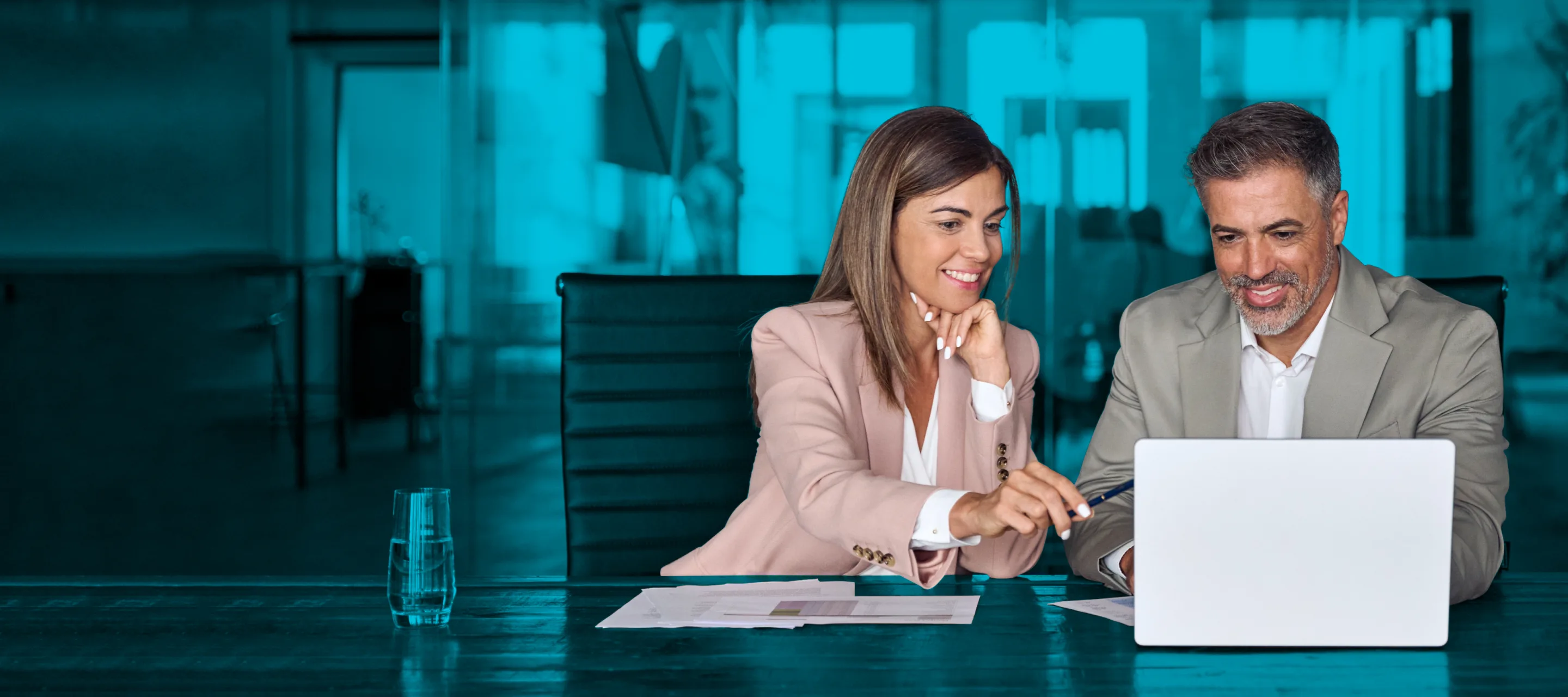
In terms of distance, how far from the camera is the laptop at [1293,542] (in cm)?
111

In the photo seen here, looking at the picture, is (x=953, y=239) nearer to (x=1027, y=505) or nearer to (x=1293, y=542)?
(x=1027, y=505)

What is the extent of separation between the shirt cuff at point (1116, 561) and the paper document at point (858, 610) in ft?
0.56

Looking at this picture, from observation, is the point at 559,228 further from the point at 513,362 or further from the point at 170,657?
the point at 170,657

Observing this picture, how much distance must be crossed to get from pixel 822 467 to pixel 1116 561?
15.7 inches

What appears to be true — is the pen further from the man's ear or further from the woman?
the man's ear

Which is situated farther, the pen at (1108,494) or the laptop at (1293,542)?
the pen at (1108,494)

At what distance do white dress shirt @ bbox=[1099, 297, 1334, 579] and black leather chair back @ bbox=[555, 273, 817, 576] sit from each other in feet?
2.33

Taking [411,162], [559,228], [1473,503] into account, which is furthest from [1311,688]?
[411,162]

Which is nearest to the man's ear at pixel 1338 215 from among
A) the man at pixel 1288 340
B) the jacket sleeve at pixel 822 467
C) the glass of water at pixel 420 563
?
the man at pixel 1288 340

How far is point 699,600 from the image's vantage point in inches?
54.1

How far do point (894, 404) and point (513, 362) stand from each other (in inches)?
99.3

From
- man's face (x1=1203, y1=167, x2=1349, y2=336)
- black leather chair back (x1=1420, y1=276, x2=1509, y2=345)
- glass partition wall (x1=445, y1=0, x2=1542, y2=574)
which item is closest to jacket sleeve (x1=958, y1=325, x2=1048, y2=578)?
man's face (x1=1203, y1=167, x2=1349, y2=336)

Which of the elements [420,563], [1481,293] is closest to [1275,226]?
[1481,293]

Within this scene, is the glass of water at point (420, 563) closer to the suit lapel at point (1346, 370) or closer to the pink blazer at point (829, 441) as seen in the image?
the pink blazer at point (829, 441)
